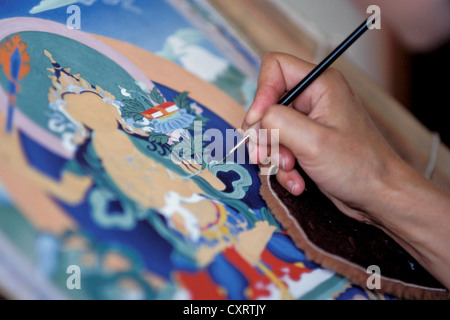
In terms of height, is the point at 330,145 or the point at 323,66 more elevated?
the point at 323,66

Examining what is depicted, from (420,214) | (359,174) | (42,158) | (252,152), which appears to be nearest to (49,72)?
(42,158)

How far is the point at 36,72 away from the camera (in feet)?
1.51

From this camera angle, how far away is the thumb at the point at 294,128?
1.58ft

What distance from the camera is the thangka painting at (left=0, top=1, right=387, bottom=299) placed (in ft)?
1.12

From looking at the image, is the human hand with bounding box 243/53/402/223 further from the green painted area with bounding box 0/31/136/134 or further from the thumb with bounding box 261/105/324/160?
the green painted area with bounding box 0/31/136/134

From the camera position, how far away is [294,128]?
A: 0.48m

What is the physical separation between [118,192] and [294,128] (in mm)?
211

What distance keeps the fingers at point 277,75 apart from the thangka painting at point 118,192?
0.23 feet

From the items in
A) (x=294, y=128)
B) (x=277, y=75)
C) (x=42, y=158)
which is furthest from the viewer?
(x=277, y=75)

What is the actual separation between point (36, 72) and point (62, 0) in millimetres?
165

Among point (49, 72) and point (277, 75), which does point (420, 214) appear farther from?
point (49, 72)

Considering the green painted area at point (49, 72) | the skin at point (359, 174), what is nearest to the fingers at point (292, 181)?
the skin at point (359, 174)

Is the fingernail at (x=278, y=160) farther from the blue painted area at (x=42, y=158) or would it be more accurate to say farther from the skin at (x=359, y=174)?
the blue painted area at (x=42, y=158)

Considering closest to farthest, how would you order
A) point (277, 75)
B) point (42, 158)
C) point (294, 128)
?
Result: point (42, 158), point (294, 128), point (277, 75)
